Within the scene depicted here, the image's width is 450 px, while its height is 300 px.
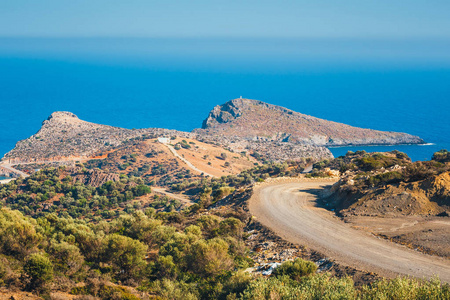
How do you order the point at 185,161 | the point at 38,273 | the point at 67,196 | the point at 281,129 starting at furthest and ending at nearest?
the point at 281,129 < the point at 185,161 < the point at 67,196 < the point at 38,273

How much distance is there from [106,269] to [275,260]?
7.82 metres

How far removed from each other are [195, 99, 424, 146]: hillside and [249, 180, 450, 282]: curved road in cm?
9695

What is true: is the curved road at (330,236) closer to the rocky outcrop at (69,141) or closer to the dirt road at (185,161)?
Answer: the dirt road at (185,161)

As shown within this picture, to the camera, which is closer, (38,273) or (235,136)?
(38,273)

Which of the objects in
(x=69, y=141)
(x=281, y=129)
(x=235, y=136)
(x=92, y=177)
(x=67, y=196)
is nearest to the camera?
(x=67, y=196)

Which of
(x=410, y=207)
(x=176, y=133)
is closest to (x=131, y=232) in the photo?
(x=410, y=207)

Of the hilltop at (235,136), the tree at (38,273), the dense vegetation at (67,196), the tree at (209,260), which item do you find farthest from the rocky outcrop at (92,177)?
the tree at (38,273)

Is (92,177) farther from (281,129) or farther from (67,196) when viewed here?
(281,129)

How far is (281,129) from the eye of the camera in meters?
132

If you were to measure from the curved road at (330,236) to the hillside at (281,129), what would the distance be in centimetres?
9695

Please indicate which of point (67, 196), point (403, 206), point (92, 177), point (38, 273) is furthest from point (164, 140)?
point (38, 273)

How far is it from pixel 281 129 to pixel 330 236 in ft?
370

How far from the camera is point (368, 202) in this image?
24.2 m

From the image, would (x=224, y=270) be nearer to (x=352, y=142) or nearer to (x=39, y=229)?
(x=39, y=229)
